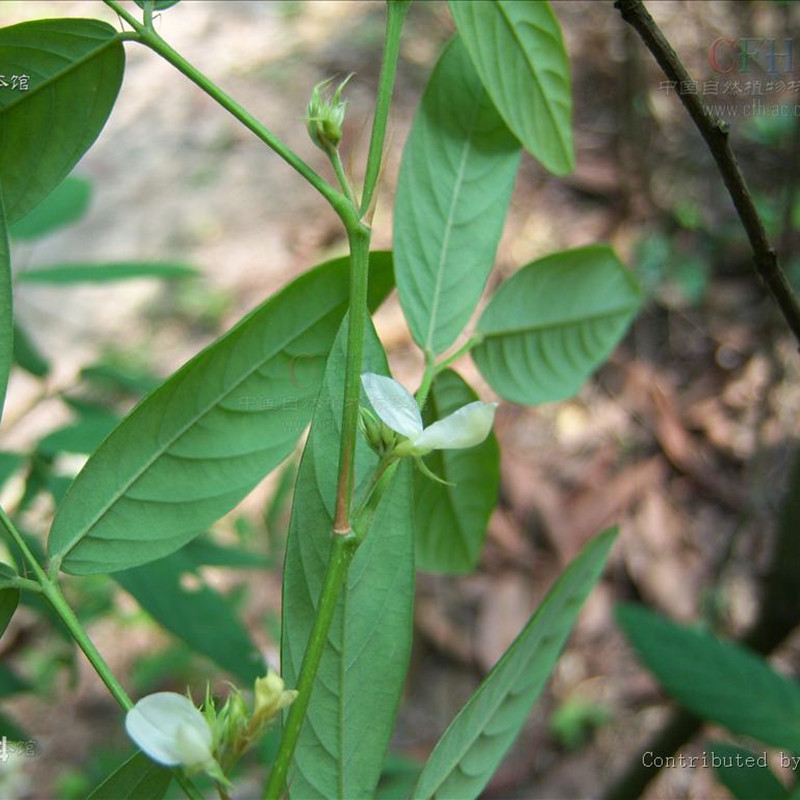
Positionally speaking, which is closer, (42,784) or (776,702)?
(776,702)

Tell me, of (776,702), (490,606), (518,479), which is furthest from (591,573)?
(518,479)

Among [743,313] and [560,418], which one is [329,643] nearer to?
[560,418]

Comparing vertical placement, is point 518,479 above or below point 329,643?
below

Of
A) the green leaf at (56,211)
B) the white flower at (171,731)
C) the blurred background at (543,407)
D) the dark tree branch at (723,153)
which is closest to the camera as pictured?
the white flower at (171,731)

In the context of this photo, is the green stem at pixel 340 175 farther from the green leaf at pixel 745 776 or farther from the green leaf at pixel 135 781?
the green leaf at pixel 745 776

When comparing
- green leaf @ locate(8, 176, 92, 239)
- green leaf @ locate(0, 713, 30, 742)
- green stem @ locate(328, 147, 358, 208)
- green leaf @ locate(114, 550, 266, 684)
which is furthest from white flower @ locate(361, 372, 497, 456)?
green leaf @ locate(8, 176, 92, 239)

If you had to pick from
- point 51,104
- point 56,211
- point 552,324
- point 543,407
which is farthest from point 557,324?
point 543,407

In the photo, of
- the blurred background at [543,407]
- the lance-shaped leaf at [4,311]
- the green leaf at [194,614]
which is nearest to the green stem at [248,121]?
the lance-shaped leaf at [4,311]
